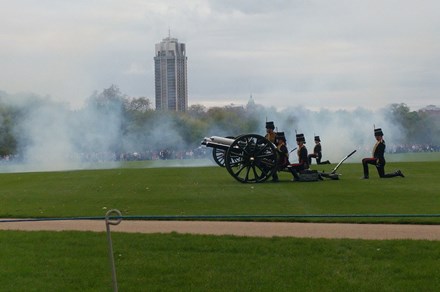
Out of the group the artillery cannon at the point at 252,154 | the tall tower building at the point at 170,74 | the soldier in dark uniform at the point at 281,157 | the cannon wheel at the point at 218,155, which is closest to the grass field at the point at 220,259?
the artillery cannon at the point at 252,154

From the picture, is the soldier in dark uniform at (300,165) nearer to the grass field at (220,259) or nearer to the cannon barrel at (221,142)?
the cannon barrel at (221,142)

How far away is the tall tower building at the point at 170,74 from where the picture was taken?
240ft

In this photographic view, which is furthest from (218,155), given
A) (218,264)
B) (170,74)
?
(170,74)

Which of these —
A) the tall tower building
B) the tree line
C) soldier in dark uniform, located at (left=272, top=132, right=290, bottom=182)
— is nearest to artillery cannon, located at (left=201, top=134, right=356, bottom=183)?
soldier in dark uniform, located at (left=272, top=132, right=290, bottom=182)

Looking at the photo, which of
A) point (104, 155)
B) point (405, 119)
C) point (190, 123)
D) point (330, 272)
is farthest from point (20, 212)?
point (405, 119)

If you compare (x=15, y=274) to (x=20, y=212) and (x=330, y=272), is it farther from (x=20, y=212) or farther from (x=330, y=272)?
(x=20, y=212)

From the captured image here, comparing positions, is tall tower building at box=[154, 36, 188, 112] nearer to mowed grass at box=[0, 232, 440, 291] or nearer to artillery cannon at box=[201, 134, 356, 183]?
artillery cannon at box=[201, 134, 356, 183]

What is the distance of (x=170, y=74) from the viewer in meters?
74.6

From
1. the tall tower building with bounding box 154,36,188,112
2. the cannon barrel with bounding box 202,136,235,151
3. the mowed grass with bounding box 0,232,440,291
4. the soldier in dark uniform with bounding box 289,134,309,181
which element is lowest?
the mowed grass with bounding box 0,232,440,291

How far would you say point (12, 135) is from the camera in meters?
45.7

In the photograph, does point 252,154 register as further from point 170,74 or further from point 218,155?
point 170,74

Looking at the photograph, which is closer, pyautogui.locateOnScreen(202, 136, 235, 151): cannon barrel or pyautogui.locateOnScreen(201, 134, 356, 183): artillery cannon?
pyautogui.locateOnScreen(201, 134, 356, 183): artillery cannon

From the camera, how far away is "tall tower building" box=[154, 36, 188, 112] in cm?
7319

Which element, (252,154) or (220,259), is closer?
(220,259)
